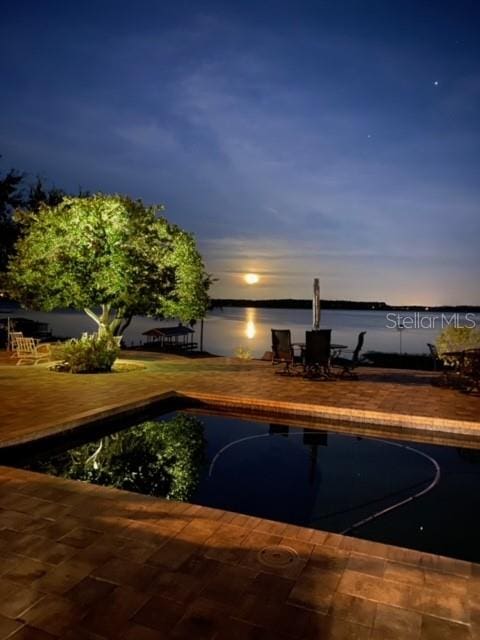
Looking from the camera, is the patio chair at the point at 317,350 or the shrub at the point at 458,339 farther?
the shrub at the point at 458,339

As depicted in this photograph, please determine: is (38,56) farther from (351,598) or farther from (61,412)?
(351,598)

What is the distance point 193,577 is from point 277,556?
0.54 m

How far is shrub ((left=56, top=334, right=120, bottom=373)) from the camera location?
9867 millimetres

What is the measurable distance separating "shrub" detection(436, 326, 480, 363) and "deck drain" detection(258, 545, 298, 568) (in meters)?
8.89

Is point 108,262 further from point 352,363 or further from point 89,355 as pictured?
point 352,363

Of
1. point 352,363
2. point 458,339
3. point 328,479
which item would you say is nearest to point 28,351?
point 352,363

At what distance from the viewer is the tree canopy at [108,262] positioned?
1034 centimetres

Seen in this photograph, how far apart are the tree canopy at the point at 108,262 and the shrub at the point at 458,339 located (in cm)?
610

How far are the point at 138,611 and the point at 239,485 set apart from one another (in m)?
2.71

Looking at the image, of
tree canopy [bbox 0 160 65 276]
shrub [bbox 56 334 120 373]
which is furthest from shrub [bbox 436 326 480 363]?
tree canopy [bbox 0 160 65 276]

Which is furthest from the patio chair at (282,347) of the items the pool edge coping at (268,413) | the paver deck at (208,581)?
the paver deck at (208,581)

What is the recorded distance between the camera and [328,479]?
4910 millimetres

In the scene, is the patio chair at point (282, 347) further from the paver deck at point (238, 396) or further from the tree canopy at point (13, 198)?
the tree canopy at point (13, 198)

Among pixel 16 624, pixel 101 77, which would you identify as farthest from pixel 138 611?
pixel 101 77
